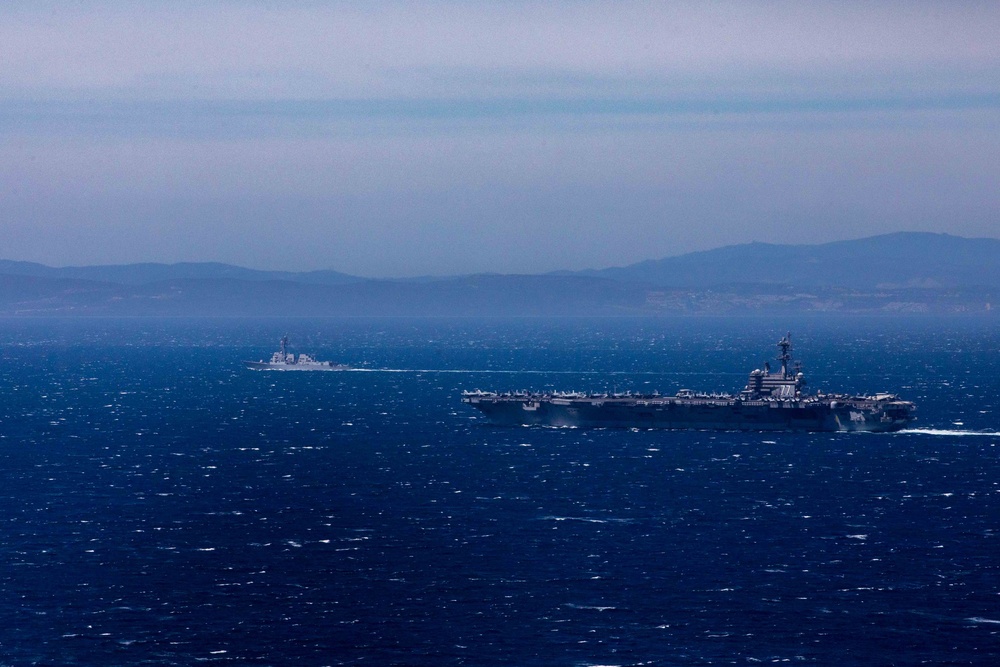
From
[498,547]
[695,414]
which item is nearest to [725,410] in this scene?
[695,414]

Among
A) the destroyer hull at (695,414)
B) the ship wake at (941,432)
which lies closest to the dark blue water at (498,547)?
the ship wake at (941,432)

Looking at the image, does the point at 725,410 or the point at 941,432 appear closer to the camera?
the point at 941,432

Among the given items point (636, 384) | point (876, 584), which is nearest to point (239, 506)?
point (876, 584)

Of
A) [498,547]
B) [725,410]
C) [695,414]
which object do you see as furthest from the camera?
[695,414]

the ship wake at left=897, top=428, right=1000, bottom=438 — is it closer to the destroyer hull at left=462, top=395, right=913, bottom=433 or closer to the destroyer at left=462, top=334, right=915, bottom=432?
the destroyer hull at left=462, top=395, right=913, bottom=433

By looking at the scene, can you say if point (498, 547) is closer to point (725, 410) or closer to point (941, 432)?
point (725, 410)

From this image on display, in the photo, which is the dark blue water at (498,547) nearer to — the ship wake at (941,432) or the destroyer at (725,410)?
the ship wake at (941,432)

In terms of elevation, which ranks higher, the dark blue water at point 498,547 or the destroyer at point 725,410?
the destroyer at point 725,410
